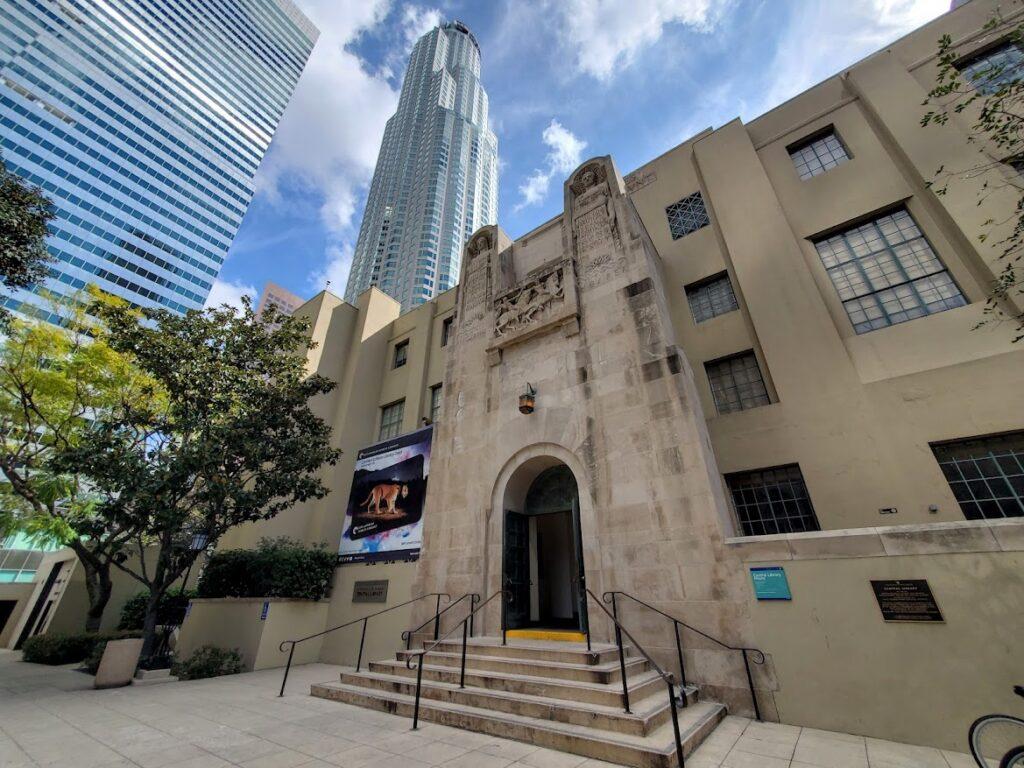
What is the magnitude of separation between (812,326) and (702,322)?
2690 millimetres

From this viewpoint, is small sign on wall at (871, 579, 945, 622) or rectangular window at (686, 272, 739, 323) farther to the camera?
rectangular window at (686, 272, 739, 323)

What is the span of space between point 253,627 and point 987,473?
60.1 ft

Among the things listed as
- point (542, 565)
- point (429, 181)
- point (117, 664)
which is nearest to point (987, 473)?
point (542, 565)

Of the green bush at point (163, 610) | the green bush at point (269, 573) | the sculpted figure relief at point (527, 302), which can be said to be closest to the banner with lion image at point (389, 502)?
the green bush at point (269, 573)

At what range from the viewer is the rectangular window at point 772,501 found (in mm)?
9242

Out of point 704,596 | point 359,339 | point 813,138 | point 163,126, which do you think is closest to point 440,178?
point 163,126

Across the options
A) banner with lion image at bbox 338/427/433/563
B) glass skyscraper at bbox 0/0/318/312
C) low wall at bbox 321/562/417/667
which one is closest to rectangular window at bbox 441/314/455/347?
banner with lion image at bbox 338/427/433/563

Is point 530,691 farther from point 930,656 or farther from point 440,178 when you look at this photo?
point 440,178

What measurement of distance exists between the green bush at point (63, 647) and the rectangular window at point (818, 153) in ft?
84.5

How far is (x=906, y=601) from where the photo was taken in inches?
221

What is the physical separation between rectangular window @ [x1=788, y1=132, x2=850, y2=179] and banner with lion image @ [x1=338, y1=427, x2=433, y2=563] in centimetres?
1422

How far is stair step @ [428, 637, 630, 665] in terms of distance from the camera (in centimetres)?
671

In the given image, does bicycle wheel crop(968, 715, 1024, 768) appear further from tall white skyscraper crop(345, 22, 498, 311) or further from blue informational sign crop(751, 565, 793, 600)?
tall white skyscraper crop(345, 22, 498, 311)

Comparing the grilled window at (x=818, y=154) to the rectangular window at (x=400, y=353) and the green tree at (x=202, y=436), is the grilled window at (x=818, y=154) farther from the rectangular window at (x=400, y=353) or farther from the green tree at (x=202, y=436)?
the rectangular window at (x=400, y=353)
